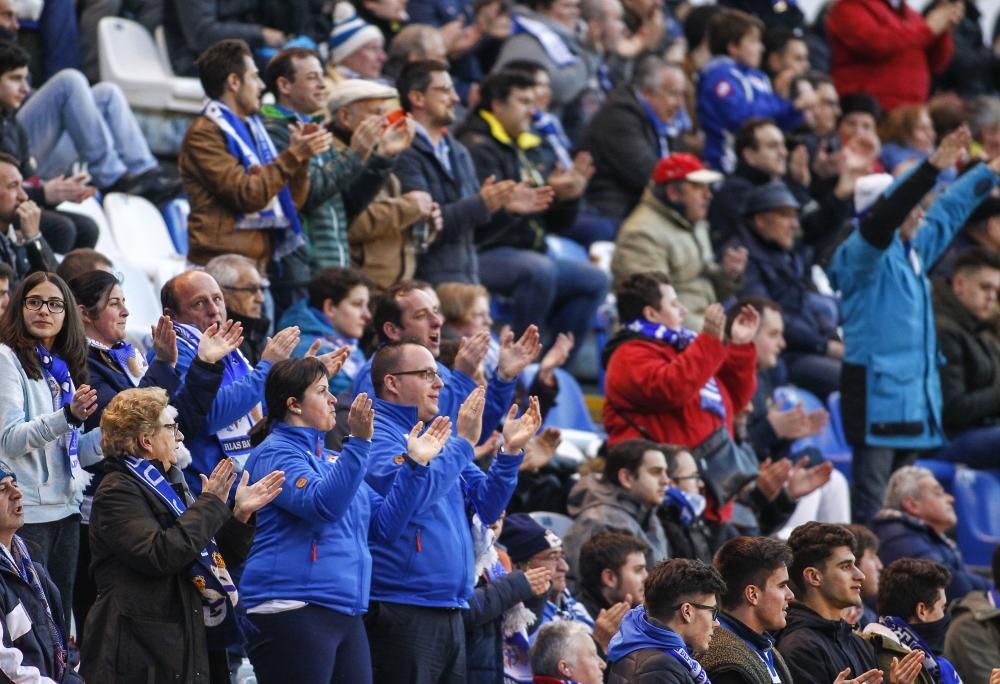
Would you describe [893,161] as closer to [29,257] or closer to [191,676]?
[29,257]

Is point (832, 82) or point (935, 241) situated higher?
point (935, 241)

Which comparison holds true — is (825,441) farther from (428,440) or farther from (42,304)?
(42,304)

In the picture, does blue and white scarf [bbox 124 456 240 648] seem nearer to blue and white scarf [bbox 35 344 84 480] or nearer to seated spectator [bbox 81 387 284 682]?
seated spectator [bbox 81 387 284 682]

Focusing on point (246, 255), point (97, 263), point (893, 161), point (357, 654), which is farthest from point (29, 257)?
point (893, 161)

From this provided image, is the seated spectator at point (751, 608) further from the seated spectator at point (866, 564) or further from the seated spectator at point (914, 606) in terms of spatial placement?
the seated spectator at point (866, 564)

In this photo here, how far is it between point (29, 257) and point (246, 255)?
1.18m

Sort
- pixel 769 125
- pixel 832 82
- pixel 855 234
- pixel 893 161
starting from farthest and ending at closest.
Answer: pixel 832 82 < pixel 893 161 < pixel 769 125 < pixel 855 234

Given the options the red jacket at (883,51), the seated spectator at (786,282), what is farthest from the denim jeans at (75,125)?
the red jacket at (883,51)

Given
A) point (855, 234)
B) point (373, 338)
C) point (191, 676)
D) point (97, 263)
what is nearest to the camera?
point (191, 676)

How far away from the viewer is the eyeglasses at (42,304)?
21.5 ft

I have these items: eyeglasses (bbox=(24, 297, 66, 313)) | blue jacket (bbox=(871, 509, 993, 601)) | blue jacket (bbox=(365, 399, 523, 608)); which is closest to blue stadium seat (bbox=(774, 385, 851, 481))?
blue jacket (bbox=(871, 509, 993, 601))

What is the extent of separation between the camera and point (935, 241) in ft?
36.2

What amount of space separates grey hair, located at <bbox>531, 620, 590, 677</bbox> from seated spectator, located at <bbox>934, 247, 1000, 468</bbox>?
14.4 feet

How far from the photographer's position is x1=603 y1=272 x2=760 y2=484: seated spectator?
897cm
